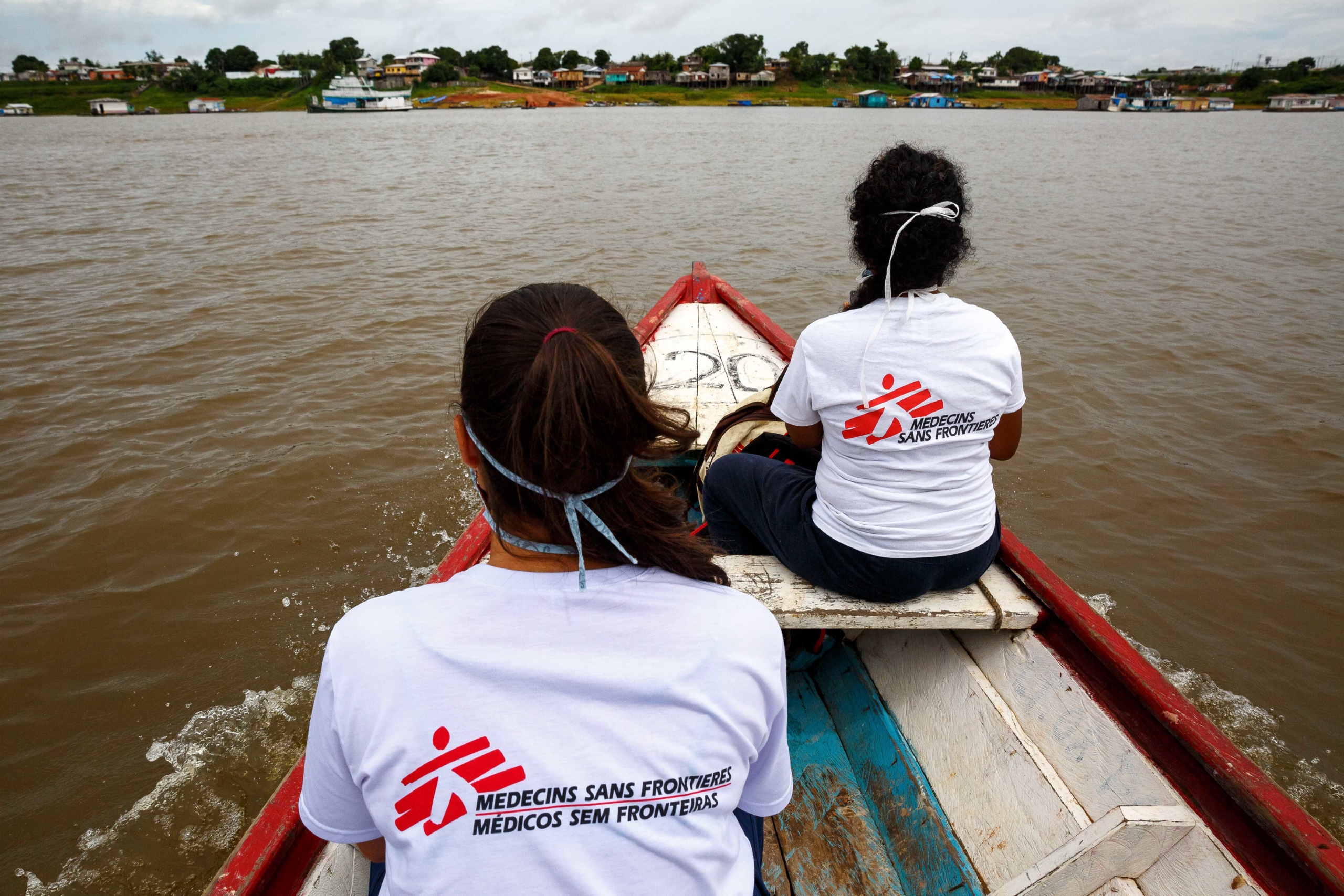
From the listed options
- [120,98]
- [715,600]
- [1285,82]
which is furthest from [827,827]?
[1285,82]

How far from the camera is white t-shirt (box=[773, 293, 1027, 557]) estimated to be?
190 centimetres

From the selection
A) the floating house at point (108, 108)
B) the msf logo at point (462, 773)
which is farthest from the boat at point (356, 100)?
the msf logo at point (462, 773)

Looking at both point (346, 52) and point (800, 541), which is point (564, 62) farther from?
point (800, 541)

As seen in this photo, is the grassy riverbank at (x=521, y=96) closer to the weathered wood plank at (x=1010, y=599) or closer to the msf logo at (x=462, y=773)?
the weathered wood plank at (x=1010, y=599)

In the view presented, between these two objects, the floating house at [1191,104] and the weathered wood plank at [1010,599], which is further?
the floating house at [1191,104]

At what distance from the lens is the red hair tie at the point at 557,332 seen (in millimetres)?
962

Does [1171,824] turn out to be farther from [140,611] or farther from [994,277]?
[994,277]

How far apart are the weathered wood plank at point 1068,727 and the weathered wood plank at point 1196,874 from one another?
95 mm

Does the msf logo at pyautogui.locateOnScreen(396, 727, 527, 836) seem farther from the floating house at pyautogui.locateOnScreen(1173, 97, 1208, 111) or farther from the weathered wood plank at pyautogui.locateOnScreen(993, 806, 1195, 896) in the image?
the floating house at pyautogui.locateOnScreen(1173, 97, 1208, 111)

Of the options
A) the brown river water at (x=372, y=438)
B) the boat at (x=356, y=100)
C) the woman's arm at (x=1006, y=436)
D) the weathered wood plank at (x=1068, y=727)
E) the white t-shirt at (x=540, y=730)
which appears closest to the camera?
the white t-shirt at (x=540, y=730)

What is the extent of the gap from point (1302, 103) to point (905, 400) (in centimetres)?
9170

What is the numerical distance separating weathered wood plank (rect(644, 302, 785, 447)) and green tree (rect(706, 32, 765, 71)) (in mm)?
100945

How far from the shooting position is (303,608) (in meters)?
4.29

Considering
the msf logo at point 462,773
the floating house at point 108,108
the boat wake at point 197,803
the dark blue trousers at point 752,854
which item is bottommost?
the boat wake at point 197,803
